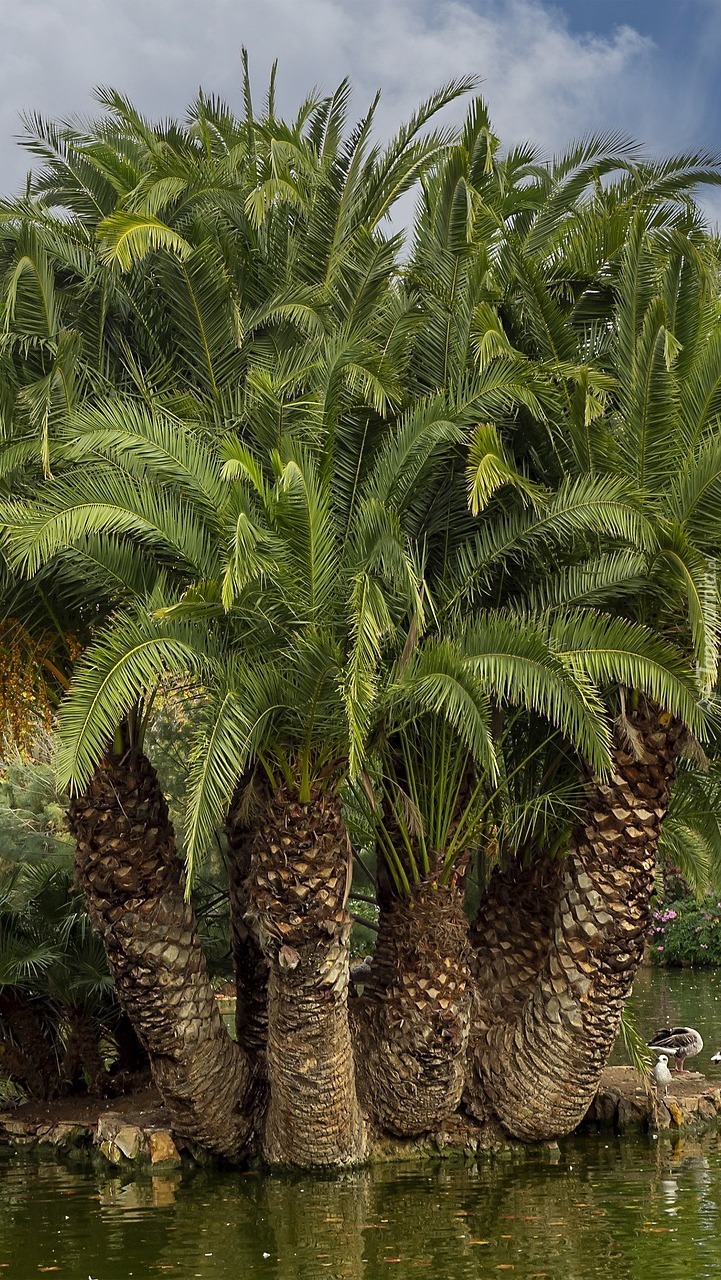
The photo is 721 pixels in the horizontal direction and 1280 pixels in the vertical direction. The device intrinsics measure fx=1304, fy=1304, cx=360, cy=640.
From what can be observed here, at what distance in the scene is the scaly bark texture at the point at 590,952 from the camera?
35.7 ft

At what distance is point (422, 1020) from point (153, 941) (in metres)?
2.37

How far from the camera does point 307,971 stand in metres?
10.5

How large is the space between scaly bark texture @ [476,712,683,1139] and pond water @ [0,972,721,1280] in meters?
0.57

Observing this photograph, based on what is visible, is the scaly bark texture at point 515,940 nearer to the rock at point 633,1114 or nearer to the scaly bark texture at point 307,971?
the rock at point 633,1114

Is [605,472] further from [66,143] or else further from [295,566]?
[66,143]

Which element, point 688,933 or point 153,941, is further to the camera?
point 688,933

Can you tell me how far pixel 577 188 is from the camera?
1238 centimetres

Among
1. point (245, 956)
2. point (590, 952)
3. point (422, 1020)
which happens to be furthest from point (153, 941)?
point (590, 952)

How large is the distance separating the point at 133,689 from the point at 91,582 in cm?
156

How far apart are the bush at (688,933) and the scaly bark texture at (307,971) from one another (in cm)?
1850

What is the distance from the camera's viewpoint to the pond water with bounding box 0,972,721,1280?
8039mm

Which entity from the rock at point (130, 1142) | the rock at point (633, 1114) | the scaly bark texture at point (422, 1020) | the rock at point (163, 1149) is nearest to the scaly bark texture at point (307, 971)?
the scaly bark texture at point (422, 1020)

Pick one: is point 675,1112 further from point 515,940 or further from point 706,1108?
point 515,940

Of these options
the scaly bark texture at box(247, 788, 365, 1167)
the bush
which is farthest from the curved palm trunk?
the bush
